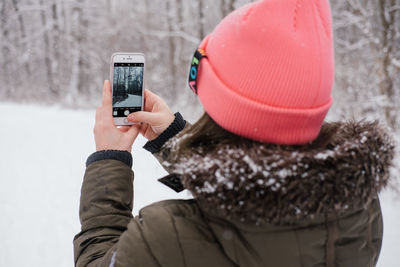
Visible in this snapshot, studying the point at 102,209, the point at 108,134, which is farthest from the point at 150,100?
the point at 102,209

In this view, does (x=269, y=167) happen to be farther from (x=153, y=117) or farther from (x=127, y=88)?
(x=127, y=88)

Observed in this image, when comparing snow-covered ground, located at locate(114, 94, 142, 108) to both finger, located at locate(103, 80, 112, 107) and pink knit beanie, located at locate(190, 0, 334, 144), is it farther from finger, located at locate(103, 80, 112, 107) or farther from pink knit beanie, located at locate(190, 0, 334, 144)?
pink knit beanie, located at locate(190, 0, 334, 144)

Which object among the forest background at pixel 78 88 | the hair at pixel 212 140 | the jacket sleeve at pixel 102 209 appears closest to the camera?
the hair at pixel 212 140

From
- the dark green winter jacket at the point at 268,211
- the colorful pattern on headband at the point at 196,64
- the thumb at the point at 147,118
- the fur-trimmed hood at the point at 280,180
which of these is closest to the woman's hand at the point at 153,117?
the thumb at the point at 147,118

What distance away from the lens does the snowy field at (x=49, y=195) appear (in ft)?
10.4

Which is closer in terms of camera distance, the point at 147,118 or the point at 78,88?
the point at 147,118

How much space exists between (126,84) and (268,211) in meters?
1.18

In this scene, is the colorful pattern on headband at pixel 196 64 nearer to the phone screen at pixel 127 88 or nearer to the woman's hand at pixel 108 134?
the woman's hand at pixel 108 134

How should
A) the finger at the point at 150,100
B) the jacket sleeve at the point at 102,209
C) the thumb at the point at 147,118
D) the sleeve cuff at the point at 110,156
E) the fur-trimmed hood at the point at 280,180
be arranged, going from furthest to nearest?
the finger at the point at 150,100, the thumb at the point at 147,118, the sleeve cuff at the point at 110,156, the jacket sleeve at the point at 102,209, the fur-trimmed hood at the point at 280,180

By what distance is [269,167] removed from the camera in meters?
0.85

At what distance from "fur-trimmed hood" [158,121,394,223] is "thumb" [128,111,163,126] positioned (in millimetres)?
743

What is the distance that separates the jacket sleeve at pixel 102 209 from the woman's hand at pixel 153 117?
0.44 metres

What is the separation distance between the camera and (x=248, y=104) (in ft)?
3.12

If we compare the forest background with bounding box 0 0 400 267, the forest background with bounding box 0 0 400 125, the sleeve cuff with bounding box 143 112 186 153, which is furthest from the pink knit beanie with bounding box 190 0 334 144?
the forest background with bounding box 0 0 400 125
